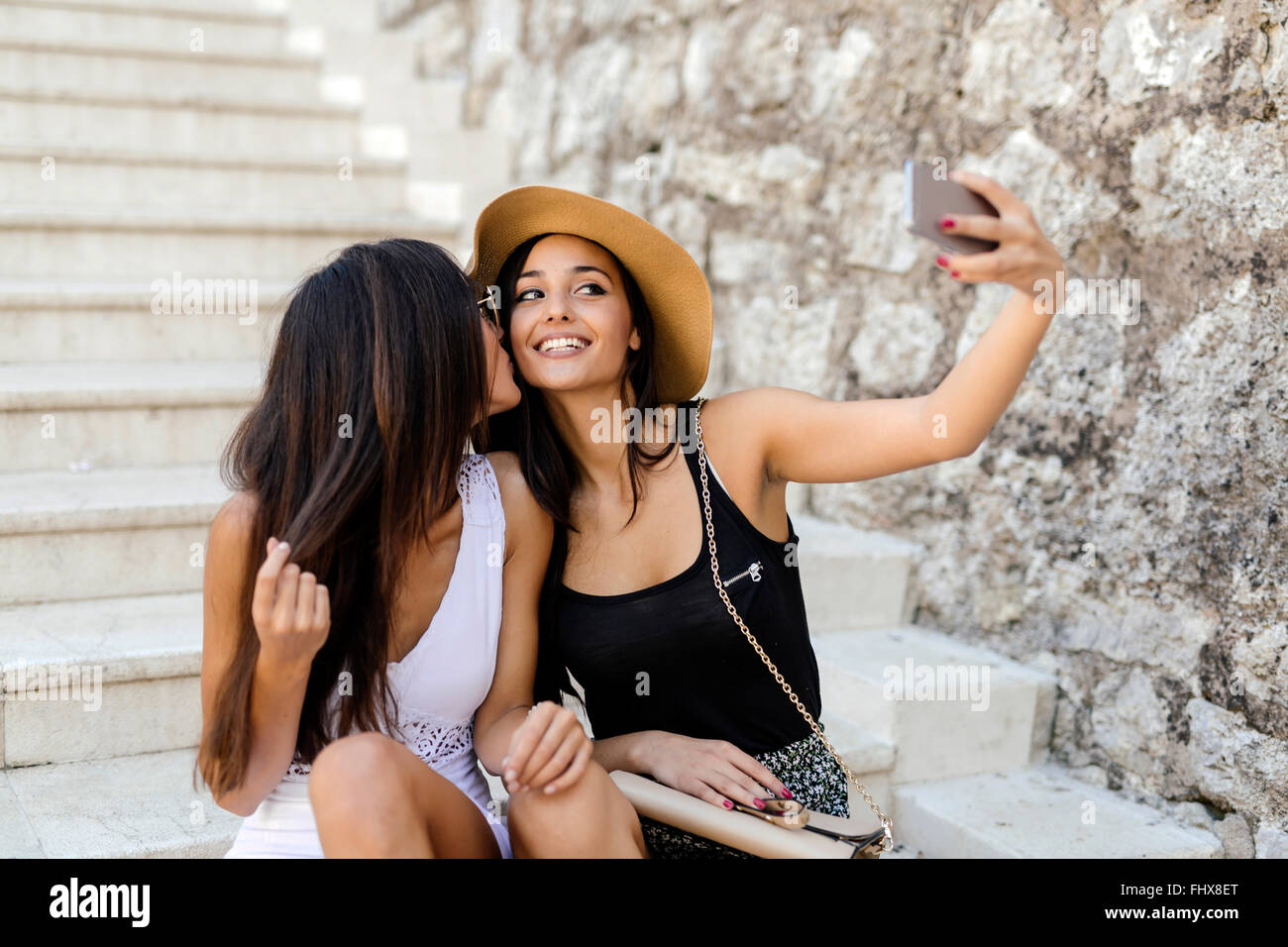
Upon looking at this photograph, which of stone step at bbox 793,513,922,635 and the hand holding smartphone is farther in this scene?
stone step at bbox 793,513,922,635

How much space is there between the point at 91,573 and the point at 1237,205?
2.58 m

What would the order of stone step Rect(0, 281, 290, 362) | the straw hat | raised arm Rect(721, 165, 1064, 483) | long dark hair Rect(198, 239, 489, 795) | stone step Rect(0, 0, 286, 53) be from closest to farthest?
raised arm Rect(721, 165, 1064, 483), long dark hair Rect(198, 239, 489, 795), the straw hat, stone step Rect(0, 281, 290, 362), stone step Rect(0, 0, 286, 53)

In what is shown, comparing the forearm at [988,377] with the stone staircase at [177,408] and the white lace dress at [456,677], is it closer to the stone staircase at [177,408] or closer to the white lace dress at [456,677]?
the white lace dress at [456,677]

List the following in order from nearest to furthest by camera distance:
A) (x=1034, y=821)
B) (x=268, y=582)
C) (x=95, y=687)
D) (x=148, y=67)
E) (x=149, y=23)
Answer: (x=268, y=582)
(x=95, y=687)
(x=1034, y=821)
(x=148, y=67)
(x=149, y=23)

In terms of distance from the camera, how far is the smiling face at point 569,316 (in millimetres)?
2049

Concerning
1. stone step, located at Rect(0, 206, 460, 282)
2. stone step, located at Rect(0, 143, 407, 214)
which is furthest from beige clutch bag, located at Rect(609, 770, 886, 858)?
stone step, located at Rect(0, 143, 407, 214)

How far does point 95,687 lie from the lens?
2.30 meters

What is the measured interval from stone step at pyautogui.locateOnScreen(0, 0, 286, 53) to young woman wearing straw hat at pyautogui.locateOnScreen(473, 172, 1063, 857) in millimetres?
3210

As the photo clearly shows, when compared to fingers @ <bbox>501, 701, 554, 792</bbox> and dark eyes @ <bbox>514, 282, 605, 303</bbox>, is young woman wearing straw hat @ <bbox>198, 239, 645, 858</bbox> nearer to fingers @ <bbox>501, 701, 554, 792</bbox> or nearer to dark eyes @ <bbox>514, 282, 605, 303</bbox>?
fingers @ <bbox>501, 701, 554, 792</bbox>

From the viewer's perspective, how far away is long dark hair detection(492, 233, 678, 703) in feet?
6.78

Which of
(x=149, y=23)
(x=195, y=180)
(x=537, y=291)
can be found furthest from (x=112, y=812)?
(x=149, y=23)

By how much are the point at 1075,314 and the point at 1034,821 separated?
112cm

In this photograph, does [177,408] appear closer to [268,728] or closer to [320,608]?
[268,728]
